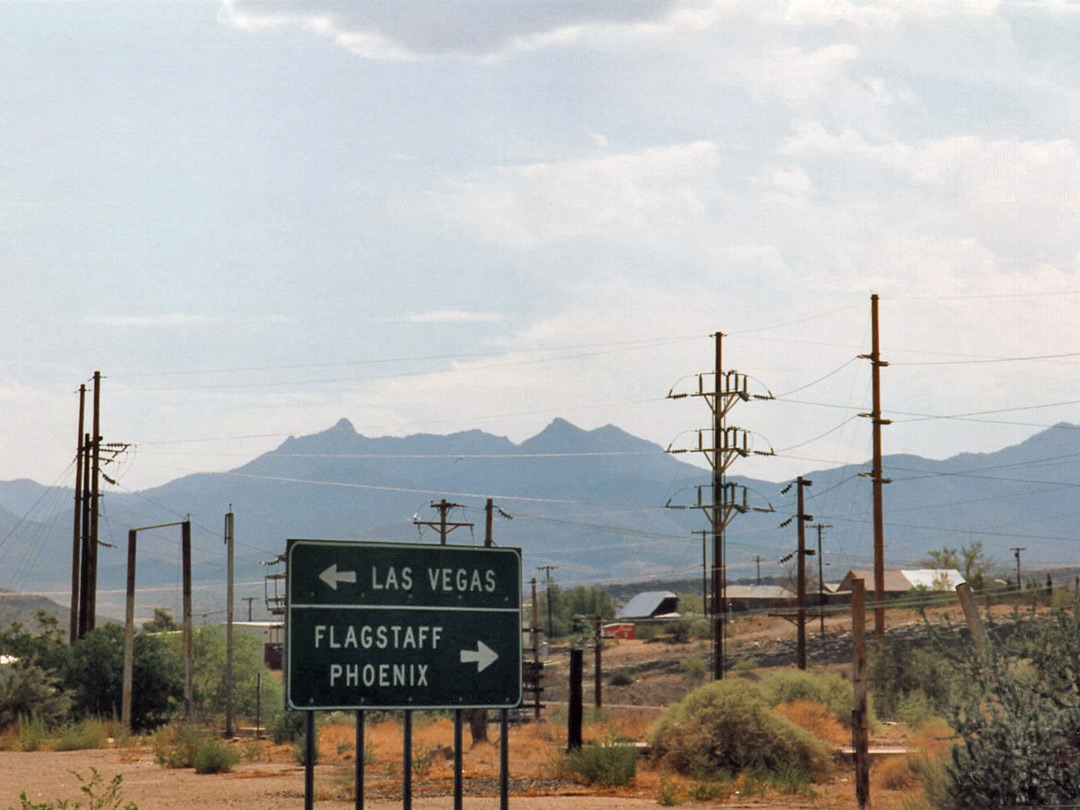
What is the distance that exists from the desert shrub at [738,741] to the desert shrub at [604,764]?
124cm

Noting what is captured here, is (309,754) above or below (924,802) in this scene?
above

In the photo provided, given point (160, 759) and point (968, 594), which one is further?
point (160, 759)

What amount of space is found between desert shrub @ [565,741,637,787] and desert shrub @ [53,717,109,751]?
1968 cm

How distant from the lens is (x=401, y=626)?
42.2 ft

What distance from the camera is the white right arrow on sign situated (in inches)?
514

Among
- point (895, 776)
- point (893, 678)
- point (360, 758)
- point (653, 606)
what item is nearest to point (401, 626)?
Answer: point (360, 758)

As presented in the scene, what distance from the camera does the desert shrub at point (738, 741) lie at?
2986cm

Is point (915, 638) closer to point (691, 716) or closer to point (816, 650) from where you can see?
point (816, 650)

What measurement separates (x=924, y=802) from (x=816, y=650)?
7572 centimetres

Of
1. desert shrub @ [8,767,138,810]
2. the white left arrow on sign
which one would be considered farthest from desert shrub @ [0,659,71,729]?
the white left arrow on sign

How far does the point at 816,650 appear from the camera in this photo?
304 ft

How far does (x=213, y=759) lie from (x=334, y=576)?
23.3 meters

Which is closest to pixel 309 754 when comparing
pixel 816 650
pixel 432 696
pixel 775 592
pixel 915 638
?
pixel 432 696

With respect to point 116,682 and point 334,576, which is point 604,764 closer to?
point 334,576
